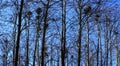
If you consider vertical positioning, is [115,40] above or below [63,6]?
below

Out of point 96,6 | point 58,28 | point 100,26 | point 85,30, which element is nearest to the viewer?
point 96,6

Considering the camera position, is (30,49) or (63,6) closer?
(63,6)

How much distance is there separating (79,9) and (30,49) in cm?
1068

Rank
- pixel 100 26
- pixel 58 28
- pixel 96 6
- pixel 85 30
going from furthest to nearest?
pixel 100 26 < pixel 85 30 < pixel 58 28 < pixel 96 6

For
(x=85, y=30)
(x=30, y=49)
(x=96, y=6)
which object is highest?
(x=96, y=6)

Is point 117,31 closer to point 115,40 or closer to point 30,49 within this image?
point 115,40

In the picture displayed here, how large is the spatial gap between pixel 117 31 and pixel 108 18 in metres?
4.27

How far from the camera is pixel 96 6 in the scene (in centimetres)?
2245

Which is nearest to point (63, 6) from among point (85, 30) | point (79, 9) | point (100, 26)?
point (79, 9)

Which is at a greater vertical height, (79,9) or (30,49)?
(79,9)

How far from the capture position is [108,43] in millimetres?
31531

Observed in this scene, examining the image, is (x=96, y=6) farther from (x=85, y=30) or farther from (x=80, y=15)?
(x=85, y=30)

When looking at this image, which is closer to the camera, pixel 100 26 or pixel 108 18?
pixel 108 18

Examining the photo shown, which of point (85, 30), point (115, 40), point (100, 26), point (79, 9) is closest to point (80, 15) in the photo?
point (79, 9)
